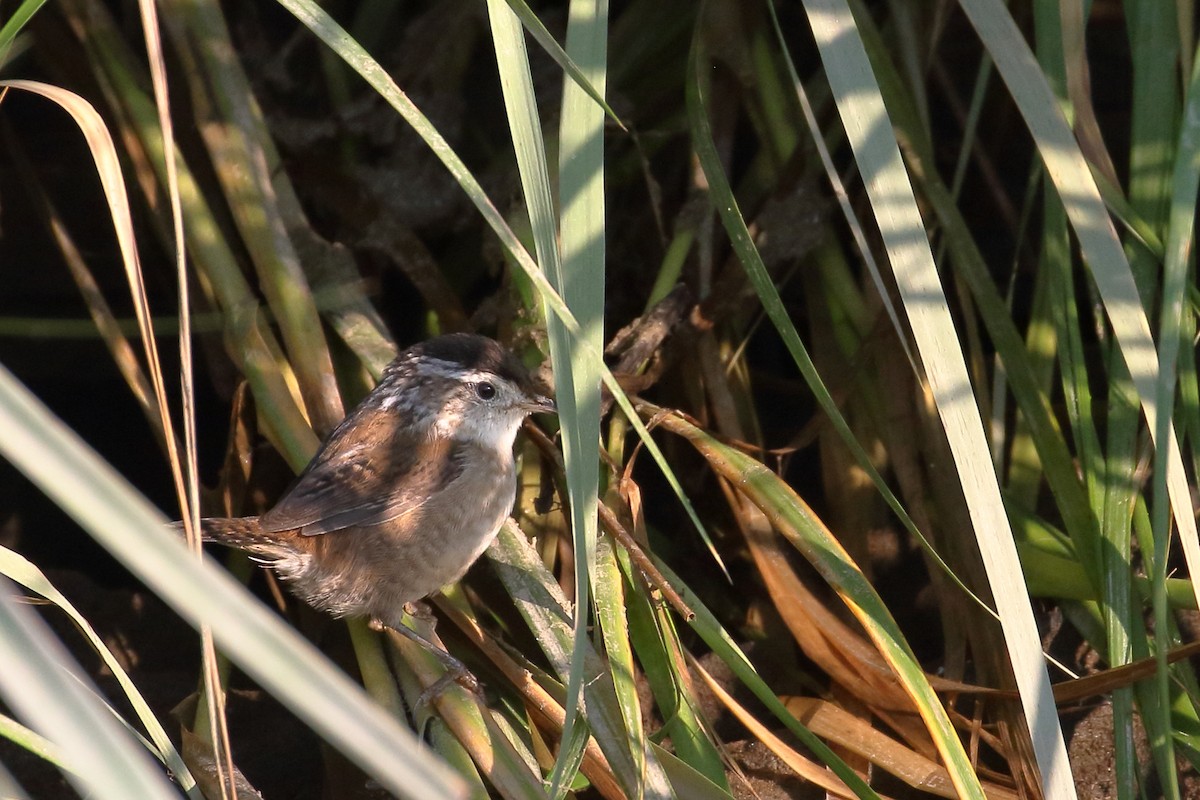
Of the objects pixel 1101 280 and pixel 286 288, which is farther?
pixel 286 288

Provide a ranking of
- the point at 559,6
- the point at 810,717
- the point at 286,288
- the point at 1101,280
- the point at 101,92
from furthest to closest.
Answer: the point at 559,6, the point at 101,92, the point at 286,288, the point at 810,717, the point at 1101,280

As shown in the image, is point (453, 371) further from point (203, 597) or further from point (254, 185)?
point (203, 597)

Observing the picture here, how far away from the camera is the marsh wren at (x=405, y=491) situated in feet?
9.48

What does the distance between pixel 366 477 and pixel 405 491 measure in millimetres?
123

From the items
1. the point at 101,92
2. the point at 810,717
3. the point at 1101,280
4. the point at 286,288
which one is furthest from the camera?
the point at 101,92

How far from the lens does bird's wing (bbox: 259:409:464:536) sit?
2904 mm

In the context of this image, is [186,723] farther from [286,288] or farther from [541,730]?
[286,288]

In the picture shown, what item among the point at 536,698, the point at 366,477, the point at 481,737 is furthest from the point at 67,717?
the point at 366,477

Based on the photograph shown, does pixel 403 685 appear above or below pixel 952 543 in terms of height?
above

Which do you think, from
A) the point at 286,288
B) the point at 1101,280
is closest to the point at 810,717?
the point at 1101,280

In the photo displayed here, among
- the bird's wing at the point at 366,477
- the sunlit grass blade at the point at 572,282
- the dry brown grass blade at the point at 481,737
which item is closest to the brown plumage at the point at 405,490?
the bird's wing at the point at 366,477

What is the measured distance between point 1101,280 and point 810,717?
1381mm

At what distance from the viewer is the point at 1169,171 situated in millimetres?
2701

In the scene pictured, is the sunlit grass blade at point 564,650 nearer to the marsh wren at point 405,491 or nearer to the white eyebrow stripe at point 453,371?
the marsh wren at point 405,491
